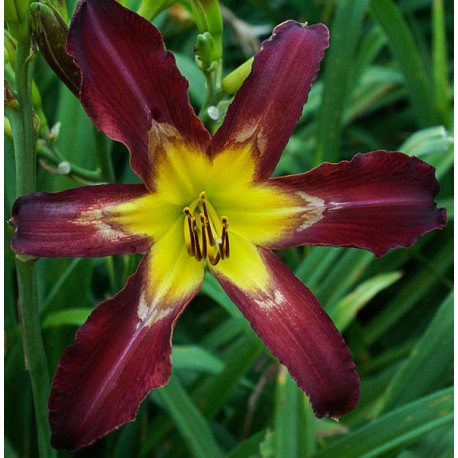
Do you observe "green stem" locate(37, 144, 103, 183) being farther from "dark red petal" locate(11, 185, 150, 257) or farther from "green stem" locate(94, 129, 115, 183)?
"dark red petal" locate(11, 185, 150, 257)

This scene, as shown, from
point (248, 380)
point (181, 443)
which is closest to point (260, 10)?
point (248, 380)

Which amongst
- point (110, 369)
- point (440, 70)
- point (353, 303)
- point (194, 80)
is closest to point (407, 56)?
point (440, 70)

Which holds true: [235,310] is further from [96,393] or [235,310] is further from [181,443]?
[96,393]

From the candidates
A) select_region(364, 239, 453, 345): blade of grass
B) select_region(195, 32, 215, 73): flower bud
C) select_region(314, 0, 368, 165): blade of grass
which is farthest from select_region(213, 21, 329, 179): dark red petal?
select_region(364, 239, 453, 345): blade of grass

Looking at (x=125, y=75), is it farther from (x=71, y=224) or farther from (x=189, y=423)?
(x=189, y=423)

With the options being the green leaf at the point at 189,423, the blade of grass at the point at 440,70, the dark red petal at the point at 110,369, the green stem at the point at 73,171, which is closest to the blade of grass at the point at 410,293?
the blade of grass at the point at 440,70

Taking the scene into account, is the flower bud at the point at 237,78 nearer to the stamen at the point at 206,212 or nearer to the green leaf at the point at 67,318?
the stamen at the point at 206,212

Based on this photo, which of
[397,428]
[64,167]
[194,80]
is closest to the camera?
[64,167]
